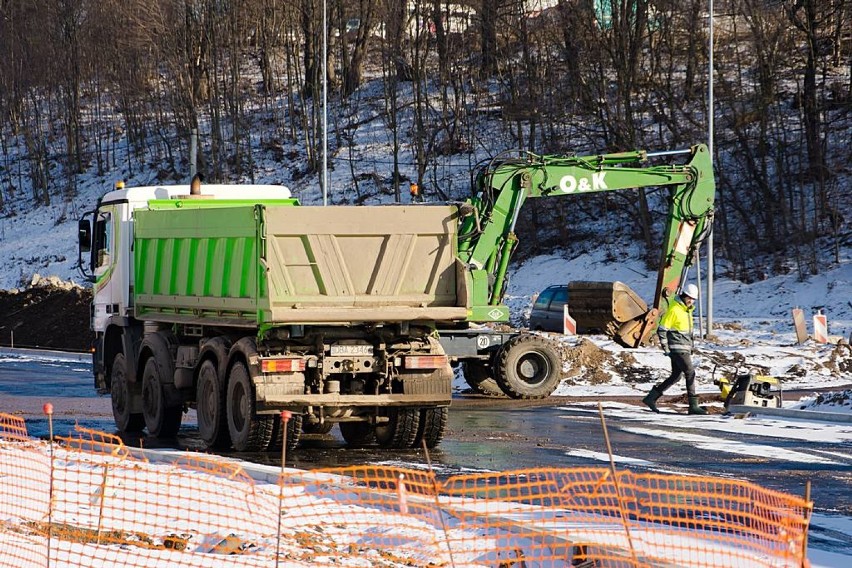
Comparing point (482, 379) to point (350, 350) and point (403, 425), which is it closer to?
point (403, 425)

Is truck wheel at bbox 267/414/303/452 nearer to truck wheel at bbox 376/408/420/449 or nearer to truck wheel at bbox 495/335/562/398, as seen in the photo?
truck wheel at bbox 376/408/420/449

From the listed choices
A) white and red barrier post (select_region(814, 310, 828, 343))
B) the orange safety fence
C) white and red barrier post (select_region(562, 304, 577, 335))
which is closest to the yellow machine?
the orange safety fence

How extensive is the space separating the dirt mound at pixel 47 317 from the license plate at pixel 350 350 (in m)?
24.7

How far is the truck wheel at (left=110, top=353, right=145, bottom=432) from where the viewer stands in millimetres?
17953

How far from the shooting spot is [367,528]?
976 centimetres

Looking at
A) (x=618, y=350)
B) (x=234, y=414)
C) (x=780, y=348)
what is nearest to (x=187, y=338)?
(x=234, y=414)

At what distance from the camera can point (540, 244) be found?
49.1 meters

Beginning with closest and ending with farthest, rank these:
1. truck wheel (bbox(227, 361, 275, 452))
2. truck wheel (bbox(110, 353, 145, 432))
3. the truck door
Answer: truck wheel (bbox(227, 361, 275, 452)), truck wheel (bbox(110, 353, 145, 432)), the truck door

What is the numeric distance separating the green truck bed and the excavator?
7045 mm

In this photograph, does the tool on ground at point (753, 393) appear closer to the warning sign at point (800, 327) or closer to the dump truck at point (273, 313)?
the dump truck at point (273, 313)

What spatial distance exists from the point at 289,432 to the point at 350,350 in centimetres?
124

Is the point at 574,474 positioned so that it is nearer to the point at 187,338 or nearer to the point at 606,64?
the point at 187,338

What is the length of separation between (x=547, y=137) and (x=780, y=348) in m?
24.9

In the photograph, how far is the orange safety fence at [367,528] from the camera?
336 inches
